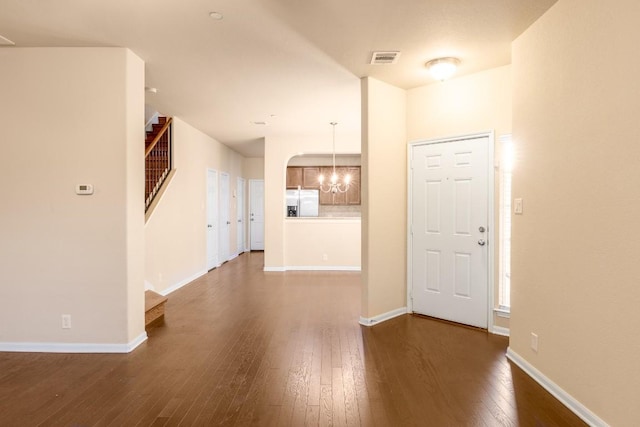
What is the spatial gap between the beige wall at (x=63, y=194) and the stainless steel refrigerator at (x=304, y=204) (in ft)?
21.5

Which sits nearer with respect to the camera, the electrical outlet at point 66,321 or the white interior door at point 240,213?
the electrical outlet at point 66,321

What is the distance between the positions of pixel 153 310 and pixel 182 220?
223cm

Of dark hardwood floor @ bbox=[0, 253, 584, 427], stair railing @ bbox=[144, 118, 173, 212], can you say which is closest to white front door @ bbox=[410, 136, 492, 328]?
dark hardwood floor @ bbox=[0, 253, 584, 427]

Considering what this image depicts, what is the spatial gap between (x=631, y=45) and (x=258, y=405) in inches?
120

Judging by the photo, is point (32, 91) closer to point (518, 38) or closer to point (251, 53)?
point (251, 53)

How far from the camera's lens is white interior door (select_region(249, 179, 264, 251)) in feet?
35.7

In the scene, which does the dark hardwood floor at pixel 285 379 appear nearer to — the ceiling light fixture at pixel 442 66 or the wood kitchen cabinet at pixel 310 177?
the ceiling light fixture at pixel 442 66

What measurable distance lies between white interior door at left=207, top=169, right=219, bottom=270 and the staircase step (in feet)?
9.97

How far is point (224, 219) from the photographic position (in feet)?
28.5

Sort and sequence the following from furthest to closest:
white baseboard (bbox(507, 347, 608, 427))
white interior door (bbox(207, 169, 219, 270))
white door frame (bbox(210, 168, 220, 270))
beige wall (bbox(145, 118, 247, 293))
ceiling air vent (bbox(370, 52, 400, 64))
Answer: white interior door (bbox(207, 169, 219, 270)) < white door frame (bbox(210, 168, 220, 270)) < beige wall (bbox(145, 118, 247, 293)) < ceiling air vent (bbox(370, 52, 400, 64)) < white baseboard (bbox(507, 347, 608, 427))

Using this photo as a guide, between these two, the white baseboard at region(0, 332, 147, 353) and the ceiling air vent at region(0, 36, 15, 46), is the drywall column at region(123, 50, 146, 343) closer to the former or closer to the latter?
the white baseboard at region(0, 332, 147, 353)

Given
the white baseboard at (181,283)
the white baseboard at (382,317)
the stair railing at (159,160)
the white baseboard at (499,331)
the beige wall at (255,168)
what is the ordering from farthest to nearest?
1. the beige wall at (255,168)
2. the stair railing at (159,160)
3. the white baseboard at (181,283)
4. the white baseboard at (382,317)
5. the white baseboard at (499,331)

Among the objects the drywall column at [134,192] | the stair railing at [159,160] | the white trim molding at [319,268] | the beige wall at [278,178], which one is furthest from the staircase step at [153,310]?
the white trim molding at [319,268]

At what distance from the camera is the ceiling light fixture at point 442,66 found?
3.56 metres
